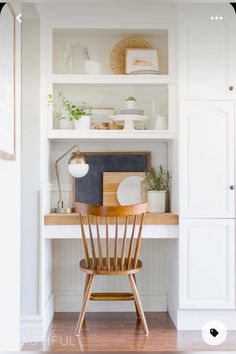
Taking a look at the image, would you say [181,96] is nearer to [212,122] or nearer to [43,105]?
[212,122]

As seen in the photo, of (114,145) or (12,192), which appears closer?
(12,192)

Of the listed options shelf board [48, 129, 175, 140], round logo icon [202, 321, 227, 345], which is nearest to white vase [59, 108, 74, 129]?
shelf board [48, 129, 175, 140]

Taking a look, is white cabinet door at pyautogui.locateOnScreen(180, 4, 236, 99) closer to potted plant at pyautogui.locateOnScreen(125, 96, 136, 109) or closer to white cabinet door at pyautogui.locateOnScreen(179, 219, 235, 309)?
potted plant at pyautogui.locateOnScreen(125, 96, 136, 109)

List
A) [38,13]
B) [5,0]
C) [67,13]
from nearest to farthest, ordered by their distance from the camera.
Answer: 1. [5,0]
2. [38,13]
3. [67,13]

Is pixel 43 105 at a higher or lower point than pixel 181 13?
lower

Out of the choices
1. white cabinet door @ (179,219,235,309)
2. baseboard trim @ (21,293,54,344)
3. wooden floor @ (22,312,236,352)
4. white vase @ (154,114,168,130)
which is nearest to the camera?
wooden floor @ (22,312,236,352)

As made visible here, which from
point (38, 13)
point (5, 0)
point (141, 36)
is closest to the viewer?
point (5, 0)

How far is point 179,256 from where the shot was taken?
2838 mm

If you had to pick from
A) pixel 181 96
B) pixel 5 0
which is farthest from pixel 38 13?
pixel 5 0

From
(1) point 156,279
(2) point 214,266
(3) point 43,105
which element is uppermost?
(3) point 43,105

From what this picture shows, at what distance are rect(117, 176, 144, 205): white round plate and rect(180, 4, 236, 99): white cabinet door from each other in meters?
0.78

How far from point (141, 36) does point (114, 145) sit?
2.83ft

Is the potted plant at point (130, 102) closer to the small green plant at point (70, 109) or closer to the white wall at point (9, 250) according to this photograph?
the small green plant at point (70, 109)

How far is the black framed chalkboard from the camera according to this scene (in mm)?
3322
